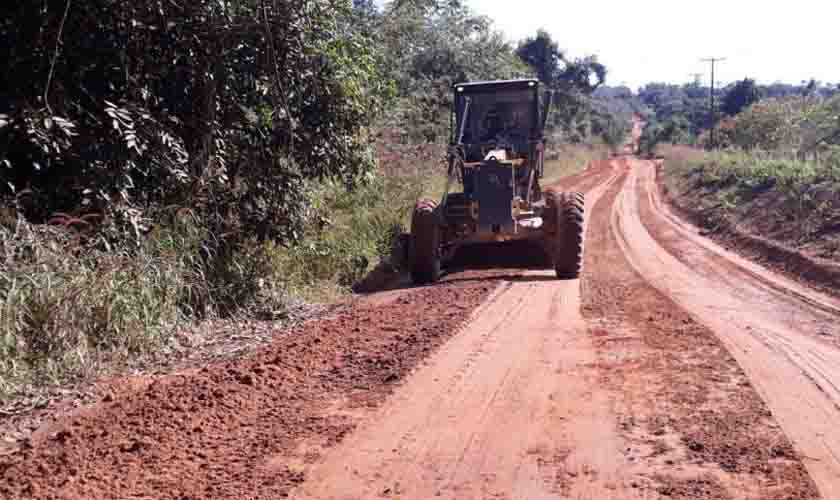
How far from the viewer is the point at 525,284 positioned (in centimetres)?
1222

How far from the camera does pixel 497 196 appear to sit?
12703 millimetres

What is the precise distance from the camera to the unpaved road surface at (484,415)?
4.95m

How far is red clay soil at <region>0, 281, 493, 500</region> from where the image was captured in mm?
5008

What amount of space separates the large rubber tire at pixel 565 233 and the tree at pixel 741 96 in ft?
211

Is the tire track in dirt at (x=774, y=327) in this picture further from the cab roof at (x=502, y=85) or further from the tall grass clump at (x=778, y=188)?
the cab roof at (x=502, y=85)

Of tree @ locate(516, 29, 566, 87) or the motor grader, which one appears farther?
tree @ locate(516, 29, 566, 87)

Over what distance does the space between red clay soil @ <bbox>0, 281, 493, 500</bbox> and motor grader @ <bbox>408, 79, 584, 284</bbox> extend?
13.0ft

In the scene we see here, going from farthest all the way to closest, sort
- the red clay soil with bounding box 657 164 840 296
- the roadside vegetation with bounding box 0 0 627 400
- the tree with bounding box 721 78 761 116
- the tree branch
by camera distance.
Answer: the tree with bounding box 721 78 761 116 < the red clay soil with bounding box 657 164 840 296 < the tree branch < the roadside vegetation with bounding box 0 0 627 400

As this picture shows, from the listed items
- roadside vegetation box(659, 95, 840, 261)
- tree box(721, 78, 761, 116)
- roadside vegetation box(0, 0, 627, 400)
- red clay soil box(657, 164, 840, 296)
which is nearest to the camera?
roadside vegetation box(0, 0, 627, 400)

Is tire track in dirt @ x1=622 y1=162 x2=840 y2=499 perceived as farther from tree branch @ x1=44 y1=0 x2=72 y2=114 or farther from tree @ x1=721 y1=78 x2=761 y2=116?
tree @ x1=721 y1=78 x2=761 y2=116

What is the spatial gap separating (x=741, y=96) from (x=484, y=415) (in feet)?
240

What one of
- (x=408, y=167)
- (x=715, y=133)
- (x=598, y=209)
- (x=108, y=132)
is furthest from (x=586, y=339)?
(x=715, y=133)

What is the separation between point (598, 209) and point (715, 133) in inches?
1225

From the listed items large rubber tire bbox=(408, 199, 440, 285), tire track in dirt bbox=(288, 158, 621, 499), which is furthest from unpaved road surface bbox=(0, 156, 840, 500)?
large rubber tire bbox=(408, 199, 440, 285)
